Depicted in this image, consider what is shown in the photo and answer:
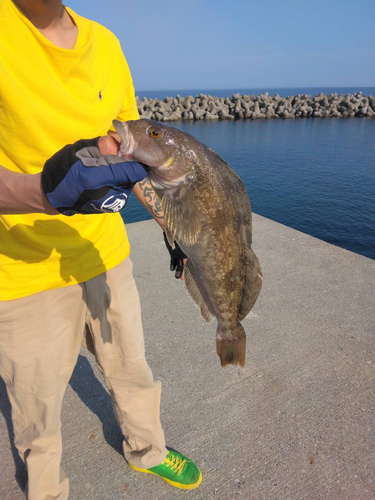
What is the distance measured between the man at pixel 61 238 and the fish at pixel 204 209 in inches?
10.1

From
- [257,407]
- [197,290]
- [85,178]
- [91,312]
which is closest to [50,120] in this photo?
[85,178]

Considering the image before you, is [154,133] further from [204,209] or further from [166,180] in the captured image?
[204,209]

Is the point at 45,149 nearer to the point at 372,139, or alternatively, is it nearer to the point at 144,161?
the point at 144,161

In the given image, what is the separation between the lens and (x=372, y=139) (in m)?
29.1

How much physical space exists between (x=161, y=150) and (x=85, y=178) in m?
0.59

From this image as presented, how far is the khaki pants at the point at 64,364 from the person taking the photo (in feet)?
6.70

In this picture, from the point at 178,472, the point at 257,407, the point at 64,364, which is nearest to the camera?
the point at 64,364

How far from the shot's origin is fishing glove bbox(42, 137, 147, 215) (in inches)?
60.6

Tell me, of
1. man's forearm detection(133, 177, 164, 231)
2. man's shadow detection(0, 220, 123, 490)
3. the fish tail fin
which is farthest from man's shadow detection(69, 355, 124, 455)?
man's forearm detection(133, 177, 164, 231)

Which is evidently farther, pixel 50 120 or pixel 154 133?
pixel 154 133

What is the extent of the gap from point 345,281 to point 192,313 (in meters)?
2.28

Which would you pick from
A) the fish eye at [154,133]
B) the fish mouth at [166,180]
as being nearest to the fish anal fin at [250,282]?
the fish mouth at [166,180]

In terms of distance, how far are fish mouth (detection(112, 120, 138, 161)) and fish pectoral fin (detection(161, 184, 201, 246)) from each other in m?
0.33

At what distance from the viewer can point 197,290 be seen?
242cm
